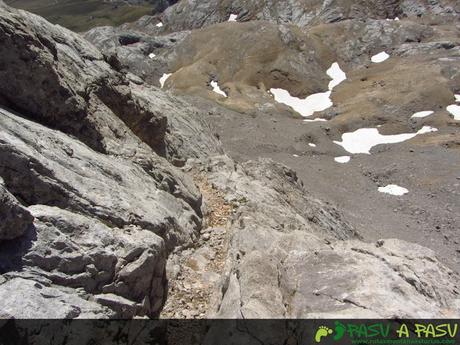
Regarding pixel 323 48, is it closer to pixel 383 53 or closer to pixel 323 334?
pixel 383 53

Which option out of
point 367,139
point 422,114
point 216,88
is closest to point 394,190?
point 367,139

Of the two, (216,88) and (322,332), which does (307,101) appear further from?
(322,332)

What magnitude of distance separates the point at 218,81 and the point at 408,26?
58833 millimetres

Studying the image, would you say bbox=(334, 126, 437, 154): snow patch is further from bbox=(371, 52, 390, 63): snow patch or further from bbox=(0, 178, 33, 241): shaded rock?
bbox=(0, 178, 33, 241): shaded rock

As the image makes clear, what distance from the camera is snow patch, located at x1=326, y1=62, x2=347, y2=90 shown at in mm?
112438

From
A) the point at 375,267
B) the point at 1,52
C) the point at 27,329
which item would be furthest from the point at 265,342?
the point at 1,52

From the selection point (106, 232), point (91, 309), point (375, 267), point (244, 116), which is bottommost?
point (244, 116)

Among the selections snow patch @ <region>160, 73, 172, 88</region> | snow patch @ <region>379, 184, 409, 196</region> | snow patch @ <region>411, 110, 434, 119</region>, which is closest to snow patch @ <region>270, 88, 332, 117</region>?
snow patch @ <region>411, 110, 434, 119</region>

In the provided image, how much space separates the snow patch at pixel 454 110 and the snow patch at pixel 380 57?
1386 inches

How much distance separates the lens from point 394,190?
59.9 metres

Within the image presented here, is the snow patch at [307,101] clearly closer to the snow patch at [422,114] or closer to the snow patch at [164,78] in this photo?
the snow patch at [422,114]

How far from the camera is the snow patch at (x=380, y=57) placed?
118 metres

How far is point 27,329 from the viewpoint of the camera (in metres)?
12.0

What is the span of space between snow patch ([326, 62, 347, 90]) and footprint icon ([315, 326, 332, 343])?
340 ft
